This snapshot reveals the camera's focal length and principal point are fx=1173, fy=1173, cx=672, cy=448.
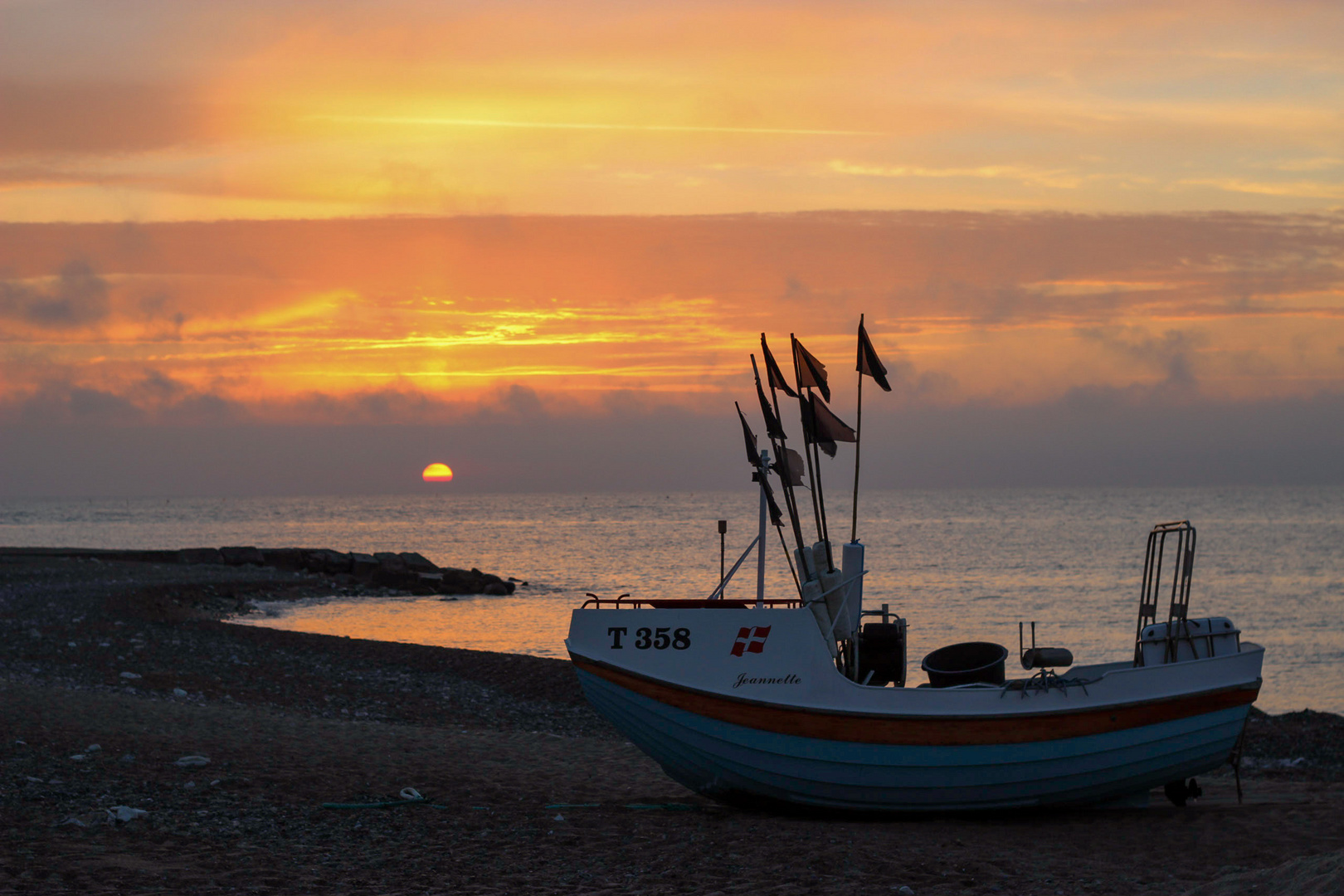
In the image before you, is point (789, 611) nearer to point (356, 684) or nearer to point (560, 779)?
point (560, 779)

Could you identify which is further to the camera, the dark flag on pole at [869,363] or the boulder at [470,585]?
the boulder at [470,585]

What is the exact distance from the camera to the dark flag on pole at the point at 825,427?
38.9 feet

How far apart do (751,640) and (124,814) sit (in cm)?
577

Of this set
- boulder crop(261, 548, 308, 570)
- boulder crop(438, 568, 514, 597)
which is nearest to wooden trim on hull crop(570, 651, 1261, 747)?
boulder crop(438, 568, 514, 597)

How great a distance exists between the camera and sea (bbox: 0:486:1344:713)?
39.3 meters

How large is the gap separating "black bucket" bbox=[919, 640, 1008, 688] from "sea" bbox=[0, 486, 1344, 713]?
2.85 m

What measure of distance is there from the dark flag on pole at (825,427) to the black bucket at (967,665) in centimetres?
243

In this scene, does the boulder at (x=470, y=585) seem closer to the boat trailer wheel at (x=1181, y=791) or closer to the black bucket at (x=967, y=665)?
the black bucket at (x=967, y=665)

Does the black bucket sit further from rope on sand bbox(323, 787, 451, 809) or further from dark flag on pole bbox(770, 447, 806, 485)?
rope on sand bbox(323, 787, 451, 809)

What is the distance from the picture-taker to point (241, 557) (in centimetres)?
6166

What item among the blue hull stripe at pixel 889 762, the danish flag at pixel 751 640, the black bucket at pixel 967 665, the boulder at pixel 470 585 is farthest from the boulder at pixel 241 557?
the danish flag at pixel 751 640

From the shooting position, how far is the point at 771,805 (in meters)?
11.7

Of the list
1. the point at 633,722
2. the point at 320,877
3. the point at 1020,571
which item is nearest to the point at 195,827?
the point at 320,877

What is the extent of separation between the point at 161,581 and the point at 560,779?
34.9 meters
